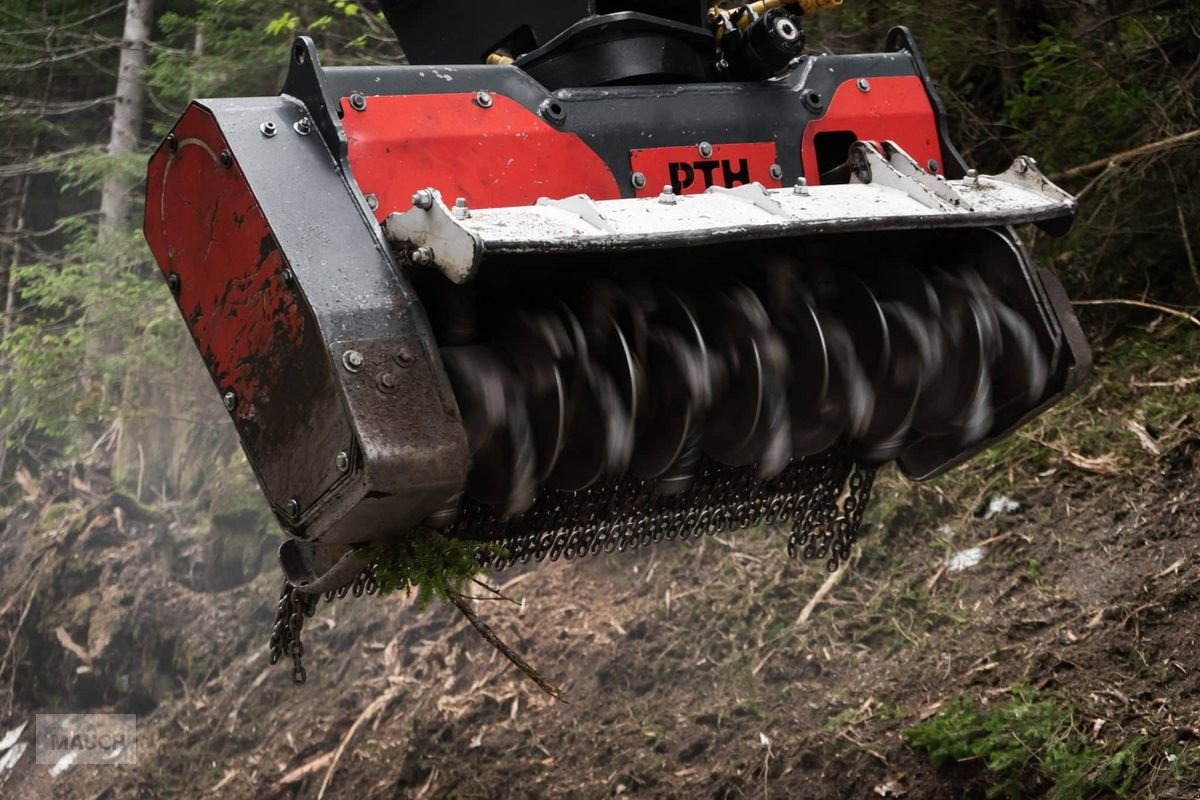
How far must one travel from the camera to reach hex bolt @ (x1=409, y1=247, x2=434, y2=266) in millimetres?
2295

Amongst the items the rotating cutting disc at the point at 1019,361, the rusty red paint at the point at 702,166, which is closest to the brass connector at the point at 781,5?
the rusty red paint at the point at 702,166

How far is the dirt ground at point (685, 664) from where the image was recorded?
366 centimetres

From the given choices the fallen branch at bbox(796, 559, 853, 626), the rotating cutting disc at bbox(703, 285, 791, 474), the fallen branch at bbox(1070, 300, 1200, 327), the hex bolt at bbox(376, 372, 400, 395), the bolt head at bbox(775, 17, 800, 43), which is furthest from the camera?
the fallen branch at bbox(796, 559, 853, 626)

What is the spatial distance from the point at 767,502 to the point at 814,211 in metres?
0.97

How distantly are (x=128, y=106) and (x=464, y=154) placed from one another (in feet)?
19.6

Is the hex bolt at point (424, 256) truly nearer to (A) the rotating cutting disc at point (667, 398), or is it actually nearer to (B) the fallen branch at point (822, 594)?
(A) the rotating cutting disc at point (667, 398)

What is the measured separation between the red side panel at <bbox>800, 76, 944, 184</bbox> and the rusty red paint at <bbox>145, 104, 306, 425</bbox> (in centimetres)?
129

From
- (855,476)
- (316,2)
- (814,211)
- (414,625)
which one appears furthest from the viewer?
(316,2)

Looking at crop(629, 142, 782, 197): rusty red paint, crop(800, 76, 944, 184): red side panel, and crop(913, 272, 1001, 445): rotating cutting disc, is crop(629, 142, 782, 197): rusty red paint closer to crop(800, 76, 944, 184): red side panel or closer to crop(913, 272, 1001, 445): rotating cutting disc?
crop(800, 76, 944, 184): red side panel

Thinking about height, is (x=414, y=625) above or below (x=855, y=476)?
below

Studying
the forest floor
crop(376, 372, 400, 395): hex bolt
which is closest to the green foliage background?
the forest floor

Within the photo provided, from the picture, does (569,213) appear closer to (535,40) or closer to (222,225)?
(222,225)

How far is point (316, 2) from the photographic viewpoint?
24.4 feet

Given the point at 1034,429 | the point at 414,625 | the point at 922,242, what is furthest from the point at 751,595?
the point at 922,242
